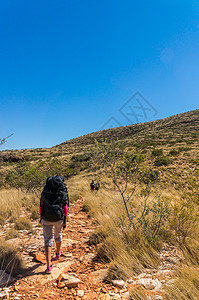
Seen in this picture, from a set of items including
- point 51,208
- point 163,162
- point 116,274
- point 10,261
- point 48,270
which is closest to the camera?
point 116,274

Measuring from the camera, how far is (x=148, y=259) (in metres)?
3.30

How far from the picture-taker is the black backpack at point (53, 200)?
354 cm

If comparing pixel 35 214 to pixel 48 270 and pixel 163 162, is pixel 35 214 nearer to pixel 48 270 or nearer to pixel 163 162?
pixel 48 270

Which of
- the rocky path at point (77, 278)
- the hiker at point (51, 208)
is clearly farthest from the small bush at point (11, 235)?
the hiker at point (51, 208)

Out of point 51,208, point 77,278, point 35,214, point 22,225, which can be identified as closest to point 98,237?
point 77,278

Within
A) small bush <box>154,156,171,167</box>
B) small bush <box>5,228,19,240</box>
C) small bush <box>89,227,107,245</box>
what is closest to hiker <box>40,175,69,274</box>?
small bush <box>89,227,107,245</box>

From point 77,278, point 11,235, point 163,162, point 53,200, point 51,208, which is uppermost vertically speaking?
point 53,200

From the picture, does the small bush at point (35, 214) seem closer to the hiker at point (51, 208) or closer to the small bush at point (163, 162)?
the hiker at point (51, 208)

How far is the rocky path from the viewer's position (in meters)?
2.72

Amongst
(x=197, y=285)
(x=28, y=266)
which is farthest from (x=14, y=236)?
(x=197, y=285)

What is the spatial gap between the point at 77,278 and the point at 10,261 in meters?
1.32

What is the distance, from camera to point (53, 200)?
142 inches

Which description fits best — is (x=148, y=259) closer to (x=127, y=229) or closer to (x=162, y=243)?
(x=162, y=243)

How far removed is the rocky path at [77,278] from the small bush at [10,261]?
180mm
